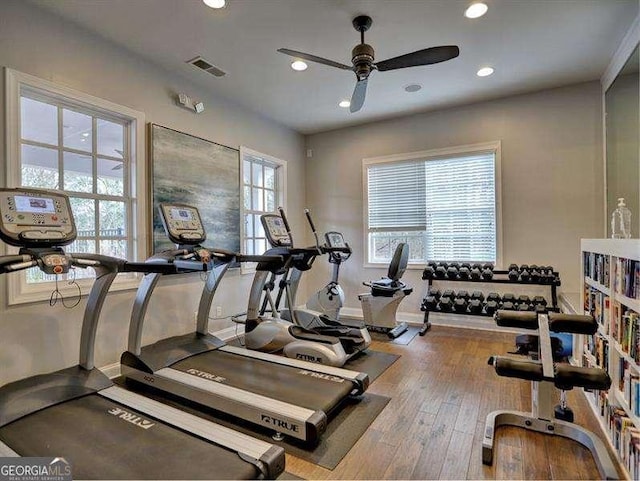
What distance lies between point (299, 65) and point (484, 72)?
2127mm

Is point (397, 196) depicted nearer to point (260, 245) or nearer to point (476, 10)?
point (260, 245)

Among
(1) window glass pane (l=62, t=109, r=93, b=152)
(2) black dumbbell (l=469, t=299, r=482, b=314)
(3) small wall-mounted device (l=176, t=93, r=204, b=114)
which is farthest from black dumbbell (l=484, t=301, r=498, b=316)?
(1) window glass pane (l=62, t=109, r=93, b=152)

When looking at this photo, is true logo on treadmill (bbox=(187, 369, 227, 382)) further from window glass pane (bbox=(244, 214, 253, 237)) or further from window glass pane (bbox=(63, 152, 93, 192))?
window glass pane (bbox=(244, 214, 253, 237))

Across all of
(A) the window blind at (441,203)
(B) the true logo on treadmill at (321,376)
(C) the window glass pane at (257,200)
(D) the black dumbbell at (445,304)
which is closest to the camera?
(B) the true logo on treadmill at (321,376)

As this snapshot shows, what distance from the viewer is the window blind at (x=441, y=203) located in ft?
15.5

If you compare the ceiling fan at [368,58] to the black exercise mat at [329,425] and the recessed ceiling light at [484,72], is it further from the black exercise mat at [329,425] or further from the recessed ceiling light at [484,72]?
the black exercise mat at [329,425]

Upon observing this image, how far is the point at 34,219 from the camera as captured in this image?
206 centimetres

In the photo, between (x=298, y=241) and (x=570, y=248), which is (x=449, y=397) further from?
(x=298, y=241)

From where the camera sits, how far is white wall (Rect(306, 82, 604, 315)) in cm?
415

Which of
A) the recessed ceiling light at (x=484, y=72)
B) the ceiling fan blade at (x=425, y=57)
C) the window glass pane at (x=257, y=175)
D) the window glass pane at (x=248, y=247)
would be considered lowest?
the window glass pane at (x=248, y=247)

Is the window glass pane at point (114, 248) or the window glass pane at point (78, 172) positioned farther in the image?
the window glass pane at point (114, 248)

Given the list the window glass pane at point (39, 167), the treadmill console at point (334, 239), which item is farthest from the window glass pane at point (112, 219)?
the treadmill console at point (334, 239)

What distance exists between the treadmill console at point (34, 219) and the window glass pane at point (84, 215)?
92 cm

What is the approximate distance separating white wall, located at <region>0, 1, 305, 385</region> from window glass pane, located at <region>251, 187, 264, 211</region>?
0.78 m
